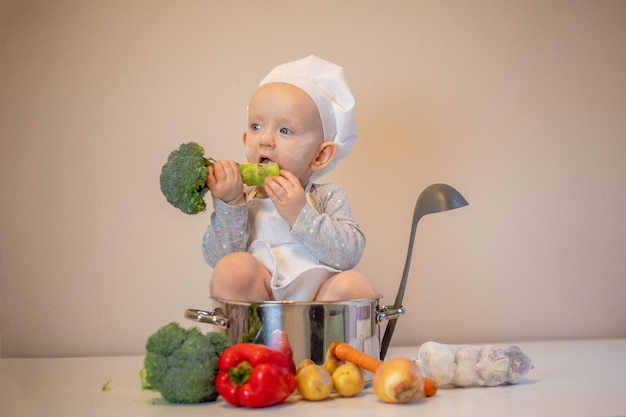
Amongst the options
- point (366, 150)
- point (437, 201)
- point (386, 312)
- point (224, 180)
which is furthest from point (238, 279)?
point (366, 150)

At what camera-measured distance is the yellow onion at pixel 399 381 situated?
A: 1.27 meters

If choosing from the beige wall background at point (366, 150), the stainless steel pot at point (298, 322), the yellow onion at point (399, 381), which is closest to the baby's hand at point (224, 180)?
the stainless steel pot at point (298, 322)

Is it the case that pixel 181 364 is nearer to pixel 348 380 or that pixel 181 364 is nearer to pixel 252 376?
pixel 252 376

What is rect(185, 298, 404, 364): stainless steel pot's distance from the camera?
1.42 metres

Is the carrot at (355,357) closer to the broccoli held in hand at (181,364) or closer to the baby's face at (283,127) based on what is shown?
the broccoli held in hand at (181,364)

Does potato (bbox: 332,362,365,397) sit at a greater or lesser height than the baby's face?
lesser

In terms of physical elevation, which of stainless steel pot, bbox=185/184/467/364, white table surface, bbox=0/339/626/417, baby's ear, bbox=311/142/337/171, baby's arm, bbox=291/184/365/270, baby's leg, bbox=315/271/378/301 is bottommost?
white table surface, bbox=0/339/626/417

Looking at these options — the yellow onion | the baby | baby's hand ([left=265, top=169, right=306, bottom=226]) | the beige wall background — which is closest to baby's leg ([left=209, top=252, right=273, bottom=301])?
the baby

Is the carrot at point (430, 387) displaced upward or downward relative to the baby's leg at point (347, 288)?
downward

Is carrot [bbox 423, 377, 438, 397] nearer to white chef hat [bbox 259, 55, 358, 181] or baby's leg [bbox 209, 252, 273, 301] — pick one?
baby's leg [bbox 209, 252, 273, 301]

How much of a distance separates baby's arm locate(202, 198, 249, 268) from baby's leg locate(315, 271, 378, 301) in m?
0.22

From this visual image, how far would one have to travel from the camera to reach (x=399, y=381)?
4.17 feet

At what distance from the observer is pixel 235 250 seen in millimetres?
1643

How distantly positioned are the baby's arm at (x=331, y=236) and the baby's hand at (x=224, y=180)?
14 cm
